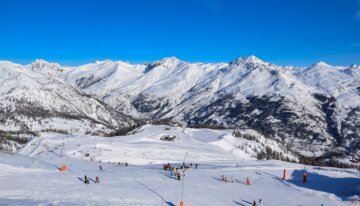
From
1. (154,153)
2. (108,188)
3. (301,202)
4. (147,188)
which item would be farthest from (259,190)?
(154,153)

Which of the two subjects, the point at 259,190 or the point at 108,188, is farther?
the point at 259,190

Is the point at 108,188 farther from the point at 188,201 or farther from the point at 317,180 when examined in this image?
the point at 317,180

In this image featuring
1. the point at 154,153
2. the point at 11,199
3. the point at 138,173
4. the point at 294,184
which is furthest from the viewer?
the point at 154,153

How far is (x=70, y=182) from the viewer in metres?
53.1

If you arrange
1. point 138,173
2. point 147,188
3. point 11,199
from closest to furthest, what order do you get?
point 11,199 → point 147,188 → point 138,173

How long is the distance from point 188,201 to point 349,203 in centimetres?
2098

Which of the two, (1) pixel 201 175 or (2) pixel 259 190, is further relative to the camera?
(1) pixel 201 175

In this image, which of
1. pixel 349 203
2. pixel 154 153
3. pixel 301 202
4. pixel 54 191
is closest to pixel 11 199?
pixel 54 191

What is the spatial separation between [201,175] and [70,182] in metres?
25.1

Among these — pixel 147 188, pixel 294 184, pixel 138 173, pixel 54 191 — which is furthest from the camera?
pixel 138 173

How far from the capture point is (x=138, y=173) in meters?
Result: 67.4

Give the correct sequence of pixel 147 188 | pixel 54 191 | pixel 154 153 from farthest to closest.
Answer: pixel 154 153, pixel 147 188, pixel 54 191

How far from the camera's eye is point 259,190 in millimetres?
56188

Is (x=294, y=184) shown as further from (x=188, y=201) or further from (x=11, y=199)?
(x=11, y=199)
